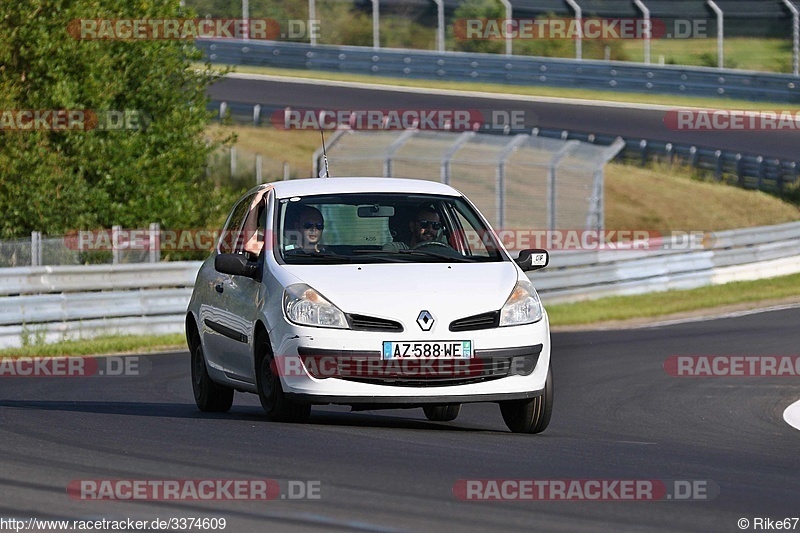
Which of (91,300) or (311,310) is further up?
(311,310)

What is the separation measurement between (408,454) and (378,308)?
1103mm

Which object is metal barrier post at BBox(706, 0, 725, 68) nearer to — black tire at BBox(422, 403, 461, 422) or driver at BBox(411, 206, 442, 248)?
black tire at BBox(422, 403, 461, 422)

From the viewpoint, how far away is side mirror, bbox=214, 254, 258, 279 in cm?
982

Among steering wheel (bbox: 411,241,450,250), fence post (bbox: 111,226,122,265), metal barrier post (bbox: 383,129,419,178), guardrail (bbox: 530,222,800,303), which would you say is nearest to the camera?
steering wheel (bbox: 411,241,450,250)

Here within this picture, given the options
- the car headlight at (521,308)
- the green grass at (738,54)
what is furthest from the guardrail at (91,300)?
the green grass at (738,54)

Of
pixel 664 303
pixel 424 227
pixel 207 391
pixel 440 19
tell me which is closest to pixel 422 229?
pixel 424 227

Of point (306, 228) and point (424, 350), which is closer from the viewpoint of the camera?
point (424, 350)

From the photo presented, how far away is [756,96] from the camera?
121 feet

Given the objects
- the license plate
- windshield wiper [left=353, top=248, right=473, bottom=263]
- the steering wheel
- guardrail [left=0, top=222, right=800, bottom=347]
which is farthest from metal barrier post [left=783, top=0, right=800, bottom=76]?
the license plate

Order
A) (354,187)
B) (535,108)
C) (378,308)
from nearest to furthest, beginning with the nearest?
1. (378,308)
2. (354,187)
3. (535,108)

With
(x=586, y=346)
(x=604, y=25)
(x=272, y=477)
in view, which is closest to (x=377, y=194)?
(x=272, y=477)

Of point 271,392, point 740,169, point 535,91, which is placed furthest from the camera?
point 535,91

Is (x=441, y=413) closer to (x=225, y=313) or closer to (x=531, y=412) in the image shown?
(x=531, y=412)

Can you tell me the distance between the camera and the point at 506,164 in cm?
2692
